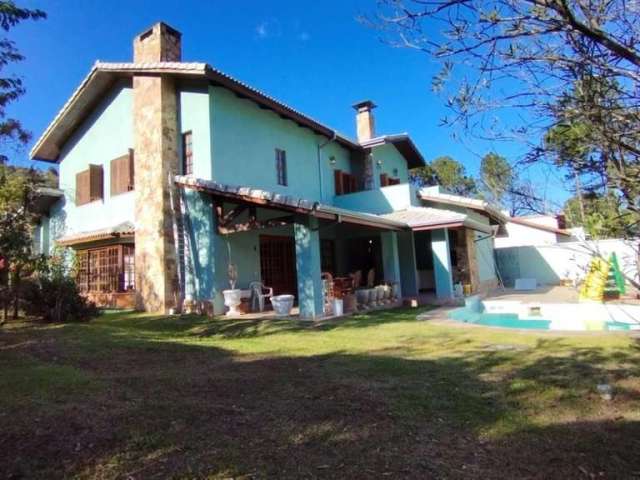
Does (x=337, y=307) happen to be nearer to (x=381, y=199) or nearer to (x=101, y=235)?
(x=381, y=199)

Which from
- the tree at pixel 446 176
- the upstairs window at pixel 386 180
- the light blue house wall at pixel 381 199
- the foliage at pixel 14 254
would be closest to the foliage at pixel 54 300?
the foliage at pixel 14 254

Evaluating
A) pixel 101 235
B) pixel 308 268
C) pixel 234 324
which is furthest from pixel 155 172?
pixel 308 268

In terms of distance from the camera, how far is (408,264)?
18.7 m

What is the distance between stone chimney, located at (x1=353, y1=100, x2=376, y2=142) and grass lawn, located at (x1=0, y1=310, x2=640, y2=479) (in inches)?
667

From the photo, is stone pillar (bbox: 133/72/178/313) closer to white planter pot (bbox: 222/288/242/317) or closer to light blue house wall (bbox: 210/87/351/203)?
light blue house wall (bbox: 210/87/351/203)

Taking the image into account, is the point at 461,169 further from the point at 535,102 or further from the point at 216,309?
the point at 535,102

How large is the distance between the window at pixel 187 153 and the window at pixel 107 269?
374cm

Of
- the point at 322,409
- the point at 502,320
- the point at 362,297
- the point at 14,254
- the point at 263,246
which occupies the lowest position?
the point at 502,320

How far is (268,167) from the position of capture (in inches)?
653

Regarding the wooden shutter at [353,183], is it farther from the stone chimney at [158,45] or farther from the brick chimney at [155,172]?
the stone chimney at [158,45]

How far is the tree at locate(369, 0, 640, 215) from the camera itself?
8.48 ft

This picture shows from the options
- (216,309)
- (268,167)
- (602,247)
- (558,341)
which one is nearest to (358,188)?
(268,167)

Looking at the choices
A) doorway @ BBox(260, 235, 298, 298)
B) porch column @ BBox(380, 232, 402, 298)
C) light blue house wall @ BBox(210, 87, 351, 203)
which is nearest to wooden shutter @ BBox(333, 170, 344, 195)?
light blue house wall @ BBox(210, 87, 351, 203)

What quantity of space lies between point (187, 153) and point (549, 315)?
13.6m
